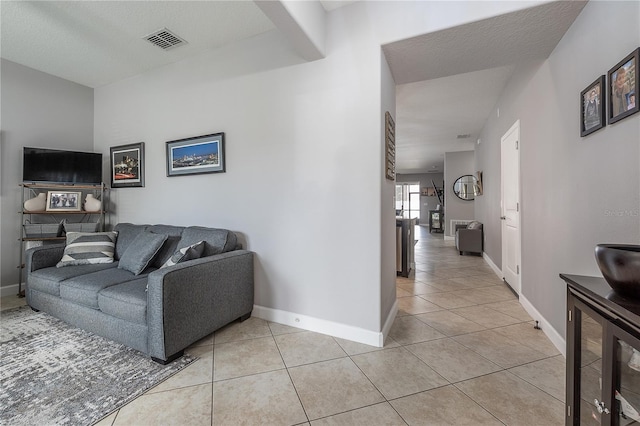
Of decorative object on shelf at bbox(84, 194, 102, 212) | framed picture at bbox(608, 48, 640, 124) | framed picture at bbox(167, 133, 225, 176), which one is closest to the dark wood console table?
framed picture at bbox(608, 48, 640, 124)

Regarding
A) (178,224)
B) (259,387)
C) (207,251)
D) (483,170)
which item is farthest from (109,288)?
(483,170)

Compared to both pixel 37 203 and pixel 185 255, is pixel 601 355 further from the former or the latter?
pixel 37 203

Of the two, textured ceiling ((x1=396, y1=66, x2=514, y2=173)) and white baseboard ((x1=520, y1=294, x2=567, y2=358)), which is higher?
textured ceiling ((x1=396, y1=66, x2=514, y2=173))

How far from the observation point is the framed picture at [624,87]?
123 centimetres

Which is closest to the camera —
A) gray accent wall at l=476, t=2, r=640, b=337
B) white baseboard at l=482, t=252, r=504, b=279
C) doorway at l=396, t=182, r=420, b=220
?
gray accent wall at l=476, t=2, r=640, b=337

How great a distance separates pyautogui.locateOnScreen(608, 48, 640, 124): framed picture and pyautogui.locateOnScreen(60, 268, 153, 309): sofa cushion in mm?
3337

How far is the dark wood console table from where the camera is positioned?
30.5 inches

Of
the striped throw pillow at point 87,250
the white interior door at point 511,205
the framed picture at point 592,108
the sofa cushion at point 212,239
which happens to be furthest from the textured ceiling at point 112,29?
the white interior door at point 511,205

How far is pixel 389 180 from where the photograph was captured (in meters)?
2.44

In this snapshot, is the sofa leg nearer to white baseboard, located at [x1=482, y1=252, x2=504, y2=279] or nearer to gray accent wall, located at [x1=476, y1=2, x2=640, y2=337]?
gray accent wall, located at [x1=476, y1=2, x2=640, y2=337]

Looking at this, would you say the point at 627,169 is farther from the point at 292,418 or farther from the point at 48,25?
the point at 48,25

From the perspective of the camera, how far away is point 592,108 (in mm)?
1578

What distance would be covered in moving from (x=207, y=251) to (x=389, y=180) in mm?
1736

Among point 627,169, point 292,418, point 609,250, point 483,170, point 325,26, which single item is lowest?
point 292,418
